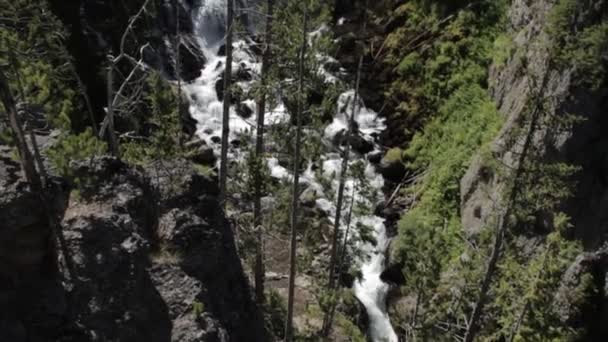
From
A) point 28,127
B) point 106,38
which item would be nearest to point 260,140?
point 28,127

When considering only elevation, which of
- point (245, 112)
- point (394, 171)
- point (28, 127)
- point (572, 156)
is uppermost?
point (245, 112)

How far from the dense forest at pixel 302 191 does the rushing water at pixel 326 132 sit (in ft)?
0.45

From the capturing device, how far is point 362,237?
703 inches

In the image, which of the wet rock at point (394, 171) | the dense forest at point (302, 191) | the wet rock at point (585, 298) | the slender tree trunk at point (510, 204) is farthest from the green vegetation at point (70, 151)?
the wet rock at point (394, 171)

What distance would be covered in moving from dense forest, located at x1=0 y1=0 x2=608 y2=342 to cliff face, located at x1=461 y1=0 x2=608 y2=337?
61 mm

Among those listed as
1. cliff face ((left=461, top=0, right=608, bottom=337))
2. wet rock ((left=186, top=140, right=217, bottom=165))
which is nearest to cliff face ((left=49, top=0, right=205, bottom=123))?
wet rock ((left=186, top=140, right=217, bottom=165))

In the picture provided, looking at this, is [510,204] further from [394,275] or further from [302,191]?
[394,275]

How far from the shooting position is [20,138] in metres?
9.02

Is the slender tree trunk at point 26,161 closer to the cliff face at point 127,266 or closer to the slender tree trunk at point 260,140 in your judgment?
the cliff face at point 127,266

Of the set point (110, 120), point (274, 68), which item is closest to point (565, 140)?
point (274, 68)

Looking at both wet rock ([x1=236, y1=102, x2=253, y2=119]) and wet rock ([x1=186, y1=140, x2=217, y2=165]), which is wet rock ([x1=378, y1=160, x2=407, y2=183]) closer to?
wet rock ([x1=236, y1=102, x2=253, y2=119])

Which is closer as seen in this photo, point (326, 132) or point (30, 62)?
point (30, 62)

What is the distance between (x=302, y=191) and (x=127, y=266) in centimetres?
649

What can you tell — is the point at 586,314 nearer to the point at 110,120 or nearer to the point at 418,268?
the point at 418,268
